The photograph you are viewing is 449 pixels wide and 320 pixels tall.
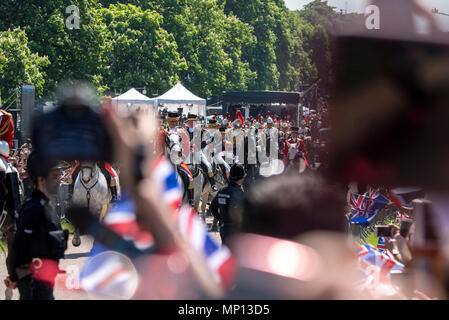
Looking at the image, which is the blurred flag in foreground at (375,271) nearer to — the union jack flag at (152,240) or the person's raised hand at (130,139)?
the union jack flag at (152,240)

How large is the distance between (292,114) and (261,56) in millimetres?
25400

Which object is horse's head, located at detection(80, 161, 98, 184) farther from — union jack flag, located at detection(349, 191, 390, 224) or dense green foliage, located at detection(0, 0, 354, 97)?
dense green foliage, located at detection(0, 0, 354, 97)

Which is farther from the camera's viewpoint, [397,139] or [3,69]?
[3,69]

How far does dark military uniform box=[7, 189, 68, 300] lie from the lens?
466cm

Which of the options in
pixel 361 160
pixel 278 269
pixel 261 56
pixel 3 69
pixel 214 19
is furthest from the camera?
pixel 261 56

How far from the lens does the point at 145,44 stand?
44.8 m

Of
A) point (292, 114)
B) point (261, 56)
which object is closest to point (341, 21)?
point (292, 114)

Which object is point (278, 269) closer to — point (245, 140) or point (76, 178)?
point (76, 178)

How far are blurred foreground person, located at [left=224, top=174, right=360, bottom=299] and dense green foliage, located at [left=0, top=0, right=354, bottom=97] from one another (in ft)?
37.0

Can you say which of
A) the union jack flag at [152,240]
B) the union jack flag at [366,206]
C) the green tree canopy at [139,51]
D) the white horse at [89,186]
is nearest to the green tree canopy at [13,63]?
the white horse at [89,186]

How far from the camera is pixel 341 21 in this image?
2846 mm

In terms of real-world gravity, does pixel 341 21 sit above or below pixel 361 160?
above

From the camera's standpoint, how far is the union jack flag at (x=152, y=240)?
104 inches

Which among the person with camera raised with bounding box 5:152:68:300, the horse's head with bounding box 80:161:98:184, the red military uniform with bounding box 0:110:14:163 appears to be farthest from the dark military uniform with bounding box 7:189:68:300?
the horse's head with bounding box 80:161:98:184
